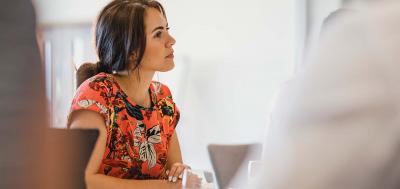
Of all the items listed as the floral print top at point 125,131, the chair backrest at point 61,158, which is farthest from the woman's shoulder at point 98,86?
the chair backrest at point 61,158

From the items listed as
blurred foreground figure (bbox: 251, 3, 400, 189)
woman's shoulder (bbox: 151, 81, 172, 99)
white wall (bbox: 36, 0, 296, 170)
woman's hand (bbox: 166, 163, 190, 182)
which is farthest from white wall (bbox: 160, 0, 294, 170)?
blurred foreground figure (bbox: 251, 3, 400, 189)

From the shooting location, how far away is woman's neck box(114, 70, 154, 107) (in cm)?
85

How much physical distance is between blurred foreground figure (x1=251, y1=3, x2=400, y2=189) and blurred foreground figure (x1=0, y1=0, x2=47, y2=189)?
9 cm

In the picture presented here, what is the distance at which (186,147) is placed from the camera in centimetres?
127

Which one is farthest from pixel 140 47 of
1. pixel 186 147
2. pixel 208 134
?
pixel 208 134

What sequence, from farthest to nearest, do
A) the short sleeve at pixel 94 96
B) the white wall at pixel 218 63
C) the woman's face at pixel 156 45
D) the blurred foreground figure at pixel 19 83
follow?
the white wall at pixel 218 63 < the woman's face at pixel 156 45 < the short sleeve at pixel 94 96 < the blurred foreground figure at pixel 19 83

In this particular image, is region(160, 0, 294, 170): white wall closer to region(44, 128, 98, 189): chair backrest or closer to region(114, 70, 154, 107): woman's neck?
region(114, 70, 154, 107): woman's neck

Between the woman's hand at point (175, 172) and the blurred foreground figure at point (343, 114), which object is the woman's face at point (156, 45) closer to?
the woman's hand at point (175, 172)

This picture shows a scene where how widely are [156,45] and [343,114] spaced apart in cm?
69

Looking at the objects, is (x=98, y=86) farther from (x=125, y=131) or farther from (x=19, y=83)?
(x=19, y=83)

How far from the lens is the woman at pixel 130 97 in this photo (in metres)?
0.77

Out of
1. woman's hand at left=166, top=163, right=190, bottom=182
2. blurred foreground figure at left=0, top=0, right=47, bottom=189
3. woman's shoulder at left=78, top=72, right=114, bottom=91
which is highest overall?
blurred foreground figure at left=0, top=0, right=47, bottom=189

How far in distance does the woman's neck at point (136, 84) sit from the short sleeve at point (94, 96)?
0.04 meters

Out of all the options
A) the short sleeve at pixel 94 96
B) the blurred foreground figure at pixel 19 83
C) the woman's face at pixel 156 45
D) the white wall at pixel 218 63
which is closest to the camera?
the blurred foreground figure at pixel 19 83
